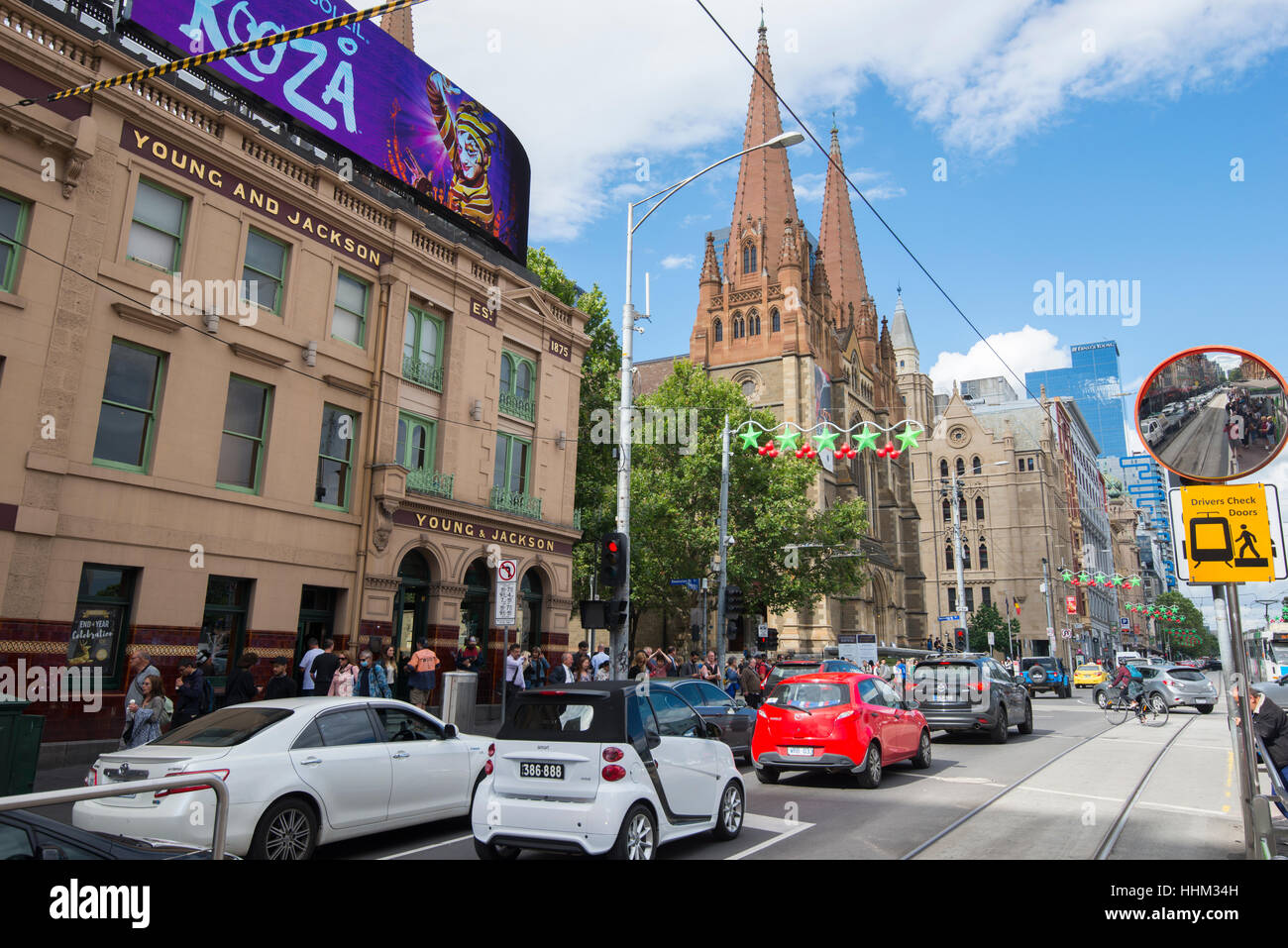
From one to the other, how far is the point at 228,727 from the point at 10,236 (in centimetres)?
985

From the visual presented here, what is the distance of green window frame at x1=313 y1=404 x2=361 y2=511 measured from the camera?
17453 millimetres

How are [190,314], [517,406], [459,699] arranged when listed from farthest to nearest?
[517,406]
[190,314]
[459,699]

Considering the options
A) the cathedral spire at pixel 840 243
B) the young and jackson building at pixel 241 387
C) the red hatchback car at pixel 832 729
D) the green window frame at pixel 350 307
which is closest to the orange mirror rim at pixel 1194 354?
the red hatchback car at pixel 832 729

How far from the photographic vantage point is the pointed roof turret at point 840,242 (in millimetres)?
84500

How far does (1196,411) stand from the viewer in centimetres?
652

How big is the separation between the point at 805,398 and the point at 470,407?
142 feet

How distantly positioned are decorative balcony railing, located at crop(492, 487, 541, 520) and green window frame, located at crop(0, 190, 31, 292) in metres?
10.9

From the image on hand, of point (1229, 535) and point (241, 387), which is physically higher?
point (241, 387)

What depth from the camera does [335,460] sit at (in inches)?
698

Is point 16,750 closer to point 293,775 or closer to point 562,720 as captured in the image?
point 293,775

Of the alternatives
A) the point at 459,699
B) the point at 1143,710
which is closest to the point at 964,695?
the point at 1143,710

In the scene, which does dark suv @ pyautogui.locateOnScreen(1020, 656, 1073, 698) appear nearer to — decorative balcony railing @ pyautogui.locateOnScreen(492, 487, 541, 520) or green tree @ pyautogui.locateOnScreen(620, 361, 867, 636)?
green tree @ pyautogui.locateOnScreen(620, 361, 867, 636)

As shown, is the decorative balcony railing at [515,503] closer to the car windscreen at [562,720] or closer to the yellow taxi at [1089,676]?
the car windscreen at [562,720]
